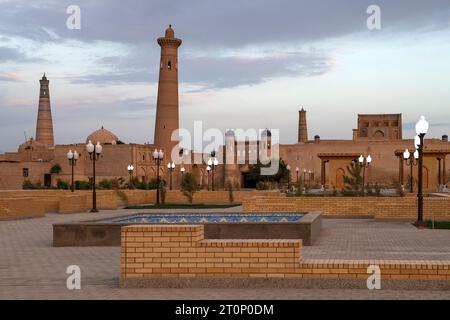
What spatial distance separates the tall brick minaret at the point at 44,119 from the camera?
104062mm

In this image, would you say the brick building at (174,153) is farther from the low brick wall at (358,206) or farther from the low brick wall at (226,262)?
the low brick wall at (226,262)

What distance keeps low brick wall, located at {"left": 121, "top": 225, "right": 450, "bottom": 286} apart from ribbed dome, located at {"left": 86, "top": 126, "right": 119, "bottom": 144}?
68.9 metres

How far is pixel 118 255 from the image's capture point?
12.8m

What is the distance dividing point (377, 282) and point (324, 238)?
7.45 m

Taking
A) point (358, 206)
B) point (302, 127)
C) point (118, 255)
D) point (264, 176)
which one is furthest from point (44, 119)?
point (118, 255)

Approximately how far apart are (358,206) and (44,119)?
8679cm

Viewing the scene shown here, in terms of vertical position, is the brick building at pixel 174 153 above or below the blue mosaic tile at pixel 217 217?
above

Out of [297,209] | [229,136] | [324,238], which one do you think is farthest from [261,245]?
[229,136]

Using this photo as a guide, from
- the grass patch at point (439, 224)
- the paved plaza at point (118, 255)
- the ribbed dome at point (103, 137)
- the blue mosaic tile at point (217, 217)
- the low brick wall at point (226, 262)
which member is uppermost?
the ribbed dome at point (103, 137)

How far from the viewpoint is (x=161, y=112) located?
69188 millimetres

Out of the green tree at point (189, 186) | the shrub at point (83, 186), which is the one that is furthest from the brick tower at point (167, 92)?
the green tree at point (189, 186)

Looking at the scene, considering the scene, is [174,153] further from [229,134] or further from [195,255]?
[195,255]

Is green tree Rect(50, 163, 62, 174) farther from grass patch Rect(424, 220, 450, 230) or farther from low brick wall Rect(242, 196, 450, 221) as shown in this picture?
grass patch Rect(424, 220, 450, 230)

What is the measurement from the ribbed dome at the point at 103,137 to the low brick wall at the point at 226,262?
68.9 meters
